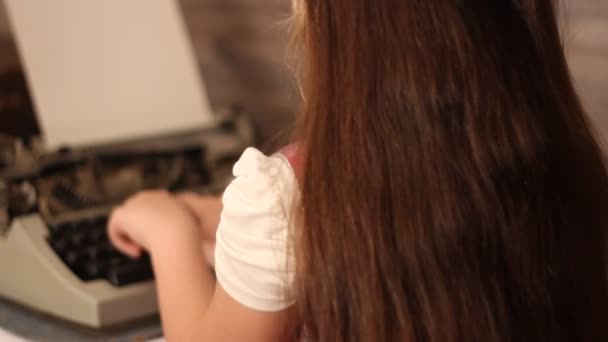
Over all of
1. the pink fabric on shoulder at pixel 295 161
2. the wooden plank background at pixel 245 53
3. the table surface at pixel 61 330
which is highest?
the wooden plank background at pixel 245 53

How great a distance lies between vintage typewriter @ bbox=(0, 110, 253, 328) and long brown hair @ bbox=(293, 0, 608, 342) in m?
0.25

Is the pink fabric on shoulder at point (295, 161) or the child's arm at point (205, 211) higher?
the pink fabric on shoulder at point (295, 161)

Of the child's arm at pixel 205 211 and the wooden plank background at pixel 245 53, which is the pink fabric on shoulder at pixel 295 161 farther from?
the wooden plank background at pixel 245 53

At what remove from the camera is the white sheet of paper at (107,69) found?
1.12 m

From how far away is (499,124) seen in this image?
0.66m

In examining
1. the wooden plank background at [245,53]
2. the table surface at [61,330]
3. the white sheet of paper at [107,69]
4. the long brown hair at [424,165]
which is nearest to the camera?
the long brown hair at [424,165]

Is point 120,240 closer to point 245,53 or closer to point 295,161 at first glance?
point 295,161

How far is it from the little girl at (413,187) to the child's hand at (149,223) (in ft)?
0.51

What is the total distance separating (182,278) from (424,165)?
10.6 inches

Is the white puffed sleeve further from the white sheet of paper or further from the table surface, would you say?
the white sheet of paper

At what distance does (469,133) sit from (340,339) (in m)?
0.18

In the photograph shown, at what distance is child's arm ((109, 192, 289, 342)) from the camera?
0.71m

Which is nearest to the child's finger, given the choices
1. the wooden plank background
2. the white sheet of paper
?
the white sheet of paper

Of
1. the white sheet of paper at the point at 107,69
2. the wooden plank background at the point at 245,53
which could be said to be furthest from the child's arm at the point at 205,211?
the wooden plank background at the point at 245,53
